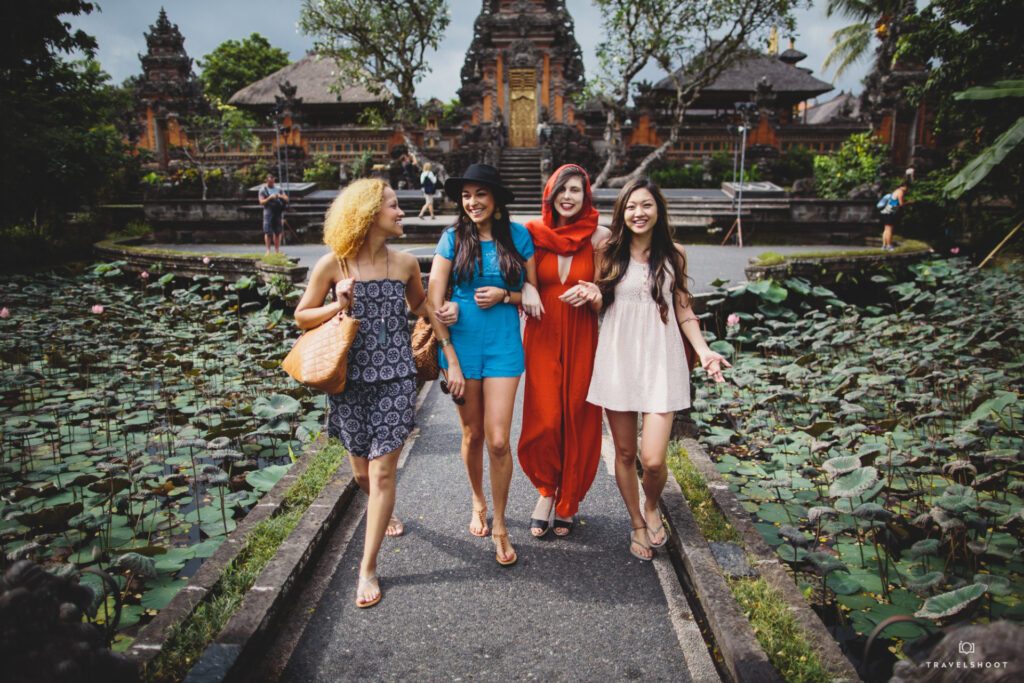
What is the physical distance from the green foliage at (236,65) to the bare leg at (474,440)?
126 feet

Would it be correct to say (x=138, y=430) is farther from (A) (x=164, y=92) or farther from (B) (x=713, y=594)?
(A) (x=164, y=92)

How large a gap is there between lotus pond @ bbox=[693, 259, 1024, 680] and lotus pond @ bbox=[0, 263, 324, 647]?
2.82 meters

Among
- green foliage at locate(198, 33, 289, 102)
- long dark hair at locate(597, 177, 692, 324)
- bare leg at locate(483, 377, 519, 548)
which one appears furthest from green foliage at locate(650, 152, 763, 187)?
green foliage at locate(198, 33, 289, 102)

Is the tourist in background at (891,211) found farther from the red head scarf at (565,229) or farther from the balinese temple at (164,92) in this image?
the balinese temple at (164,92)

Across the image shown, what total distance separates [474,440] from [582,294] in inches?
33.4

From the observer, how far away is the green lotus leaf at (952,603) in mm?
1925

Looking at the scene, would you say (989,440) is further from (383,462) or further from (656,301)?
(383,462)

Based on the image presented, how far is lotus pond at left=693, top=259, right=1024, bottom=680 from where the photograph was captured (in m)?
2.53

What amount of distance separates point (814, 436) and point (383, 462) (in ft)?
10.0

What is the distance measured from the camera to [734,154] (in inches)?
834

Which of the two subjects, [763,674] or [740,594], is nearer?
[763,674]

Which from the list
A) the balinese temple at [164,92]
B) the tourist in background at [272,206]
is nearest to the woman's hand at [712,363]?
the tourist in background at [272,206]

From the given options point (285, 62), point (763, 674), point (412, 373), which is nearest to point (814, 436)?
point (763, 674)

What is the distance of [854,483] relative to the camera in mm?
2678
